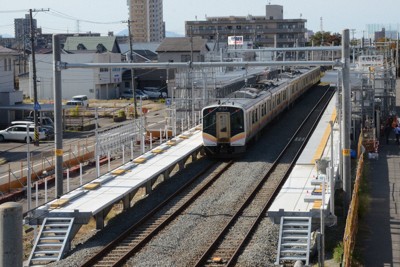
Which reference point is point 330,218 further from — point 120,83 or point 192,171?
point 120,83

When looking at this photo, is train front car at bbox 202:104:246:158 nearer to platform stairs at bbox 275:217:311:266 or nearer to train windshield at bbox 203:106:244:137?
train windshield at bbox 203:106:244:137

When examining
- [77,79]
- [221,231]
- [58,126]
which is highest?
[77,79]

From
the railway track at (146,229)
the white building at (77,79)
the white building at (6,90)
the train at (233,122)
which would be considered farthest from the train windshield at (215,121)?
the white building at (77,79)

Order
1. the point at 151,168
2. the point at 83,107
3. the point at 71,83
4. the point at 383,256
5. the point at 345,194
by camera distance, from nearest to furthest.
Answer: the point at 383,256
the point at 345,194
the point at 151,168
the point at 83,107
the point at 71,83

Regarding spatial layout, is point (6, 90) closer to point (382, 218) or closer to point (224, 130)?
point (224, 130)

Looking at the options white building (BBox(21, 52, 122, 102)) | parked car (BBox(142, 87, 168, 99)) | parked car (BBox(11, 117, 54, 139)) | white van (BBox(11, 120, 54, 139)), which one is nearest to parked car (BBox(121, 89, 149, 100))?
parked car (BBox(142, 87, 168, 99))

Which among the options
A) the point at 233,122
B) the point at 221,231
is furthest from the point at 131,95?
the point at 221,231

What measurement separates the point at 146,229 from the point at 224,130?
28.9 ft

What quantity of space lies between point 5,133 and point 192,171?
1275cm

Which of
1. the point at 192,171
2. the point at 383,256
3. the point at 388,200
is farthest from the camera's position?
the point at 192,171

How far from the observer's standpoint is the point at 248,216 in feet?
45.5

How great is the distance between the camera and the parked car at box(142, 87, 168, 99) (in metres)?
53.1

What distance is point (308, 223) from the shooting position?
11883 millimetres

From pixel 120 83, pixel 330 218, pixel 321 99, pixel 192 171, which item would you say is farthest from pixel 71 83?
pixel 330 218
